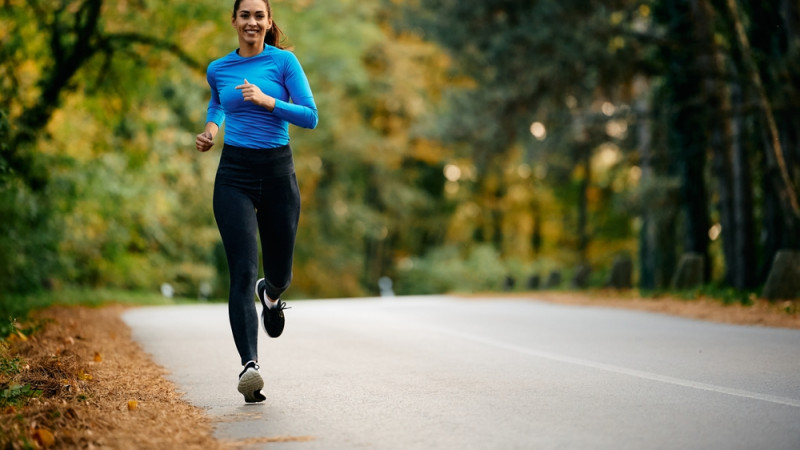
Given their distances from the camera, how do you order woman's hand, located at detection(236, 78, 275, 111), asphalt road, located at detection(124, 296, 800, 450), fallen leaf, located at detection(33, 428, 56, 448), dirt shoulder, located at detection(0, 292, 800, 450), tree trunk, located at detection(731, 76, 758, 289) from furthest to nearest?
tree trunk, located at detection(731, 76, 758, 289)
woman's hand, located at detection(236, 78, 275, 111)
asphalt road, located at detection(124, 296, 800, 450)
dirt shoulder, located at detection(0, 292, 800, 450)
fallen leaf, located at detection(33, 428, 56, 448)

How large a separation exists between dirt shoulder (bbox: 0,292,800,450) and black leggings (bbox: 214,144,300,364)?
62 cm

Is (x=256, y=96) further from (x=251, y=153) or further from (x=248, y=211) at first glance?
(x=248, y=211)

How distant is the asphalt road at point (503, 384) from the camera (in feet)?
16.0

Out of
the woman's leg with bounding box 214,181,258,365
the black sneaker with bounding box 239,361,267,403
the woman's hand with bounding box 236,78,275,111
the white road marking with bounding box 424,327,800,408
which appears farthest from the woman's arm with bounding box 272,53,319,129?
the white road marking with bounding box 424,327,800,408

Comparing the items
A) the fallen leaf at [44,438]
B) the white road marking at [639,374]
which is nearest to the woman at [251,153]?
the fallen leaf at [44,438]

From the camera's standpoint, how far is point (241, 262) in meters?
5.99

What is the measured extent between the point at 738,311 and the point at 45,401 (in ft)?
32.6

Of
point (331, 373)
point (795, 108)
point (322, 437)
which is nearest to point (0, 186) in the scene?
point (331, 373)

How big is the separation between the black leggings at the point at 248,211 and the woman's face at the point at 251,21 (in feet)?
2.11

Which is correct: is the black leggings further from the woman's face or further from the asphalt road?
the woman's face

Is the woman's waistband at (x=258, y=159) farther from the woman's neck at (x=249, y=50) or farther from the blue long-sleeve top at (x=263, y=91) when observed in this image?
the woman's neck at (x=249, y=50)

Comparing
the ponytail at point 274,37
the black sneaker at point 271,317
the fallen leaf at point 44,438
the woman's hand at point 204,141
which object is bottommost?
the fallen leaf at point 44,438

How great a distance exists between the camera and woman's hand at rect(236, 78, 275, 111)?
5754 millimetres

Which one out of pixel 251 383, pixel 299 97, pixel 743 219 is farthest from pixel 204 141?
pixel 743 219
